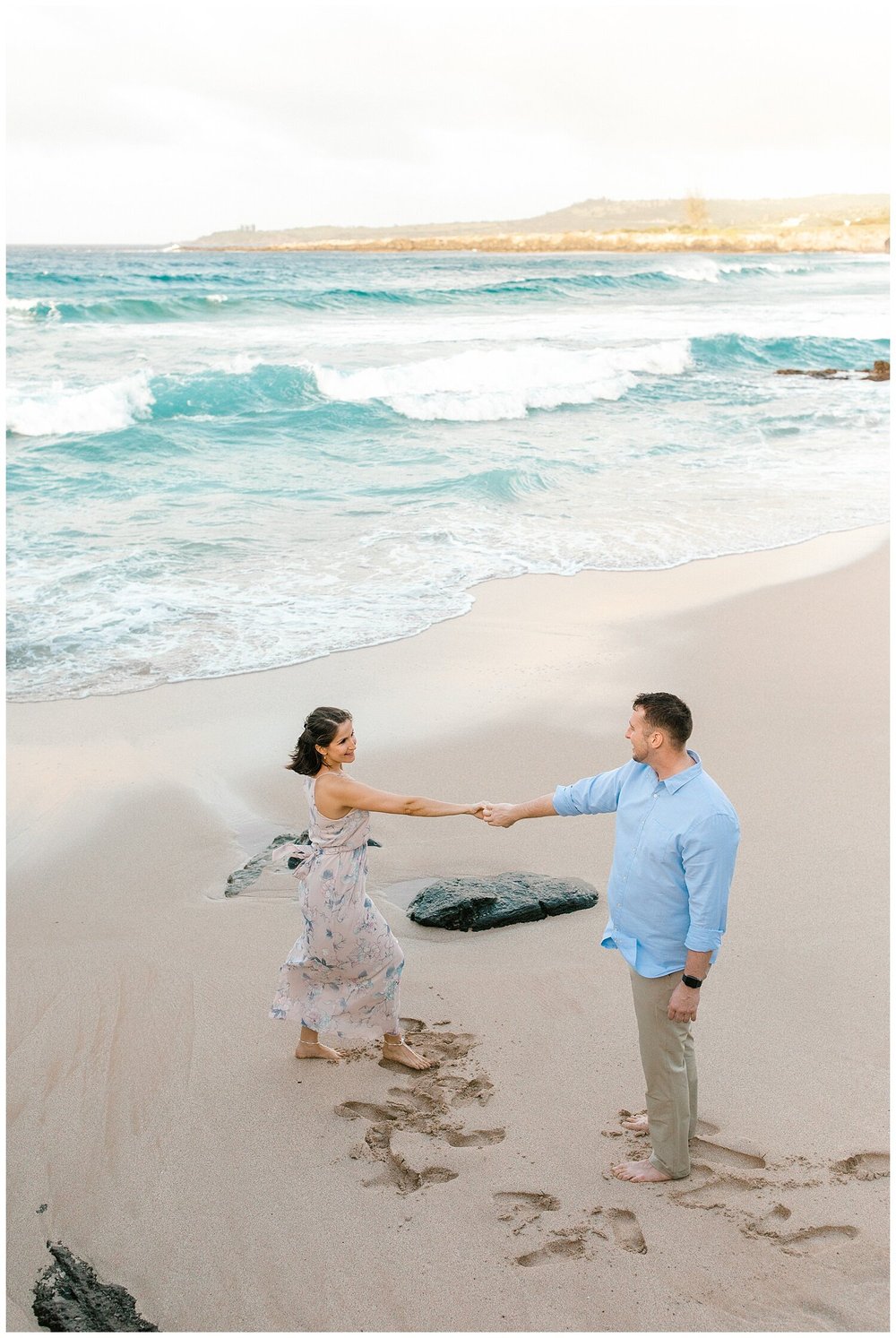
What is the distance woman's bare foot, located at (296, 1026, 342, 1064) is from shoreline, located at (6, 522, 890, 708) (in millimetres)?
4552

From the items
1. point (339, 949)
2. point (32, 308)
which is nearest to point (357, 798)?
point (339, 949)

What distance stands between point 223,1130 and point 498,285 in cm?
4936

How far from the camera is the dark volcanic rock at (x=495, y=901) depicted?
534 cm

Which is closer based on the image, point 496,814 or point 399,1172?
point 399,1172

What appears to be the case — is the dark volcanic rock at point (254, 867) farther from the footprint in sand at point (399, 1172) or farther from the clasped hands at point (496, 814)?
the footprint in sand at point (399, 1172)

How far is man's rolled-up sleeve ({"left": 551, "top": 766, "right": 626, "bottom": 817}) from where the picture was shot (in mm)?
3787

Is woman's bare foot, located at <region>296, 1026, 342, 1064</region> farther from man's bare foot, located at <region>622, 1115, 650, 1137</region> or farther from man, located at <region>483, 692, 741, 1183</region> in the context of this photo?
man, located at <region>483, 692, 741, 1183</region>

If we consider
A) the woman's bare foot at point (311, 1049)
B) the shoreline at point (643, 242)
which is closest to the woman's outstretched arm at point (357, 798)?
the woman's bare foot at point (311, 1049)

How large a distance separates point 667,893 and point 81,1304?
2.12 metres

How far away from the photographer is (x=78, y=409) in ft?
70.1

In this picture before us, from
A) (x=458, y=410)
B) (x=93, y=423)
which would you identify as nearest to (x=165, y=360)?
(x=93, y=423)

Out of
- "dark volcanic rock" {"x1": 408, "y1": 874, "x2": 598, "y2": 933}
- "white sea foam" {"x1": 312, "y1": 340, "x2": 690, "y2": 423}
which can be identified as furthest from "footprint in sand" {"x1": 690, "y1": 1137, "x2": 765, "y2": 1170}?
"white sea foam" {"x1": 312, "y1": 340, "x2": 690, "y2": 423}

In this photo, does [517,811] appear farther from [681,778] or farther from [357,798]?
[681,778]

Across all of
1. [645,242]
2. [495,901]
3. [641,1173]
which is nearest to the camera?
[641,1173]
